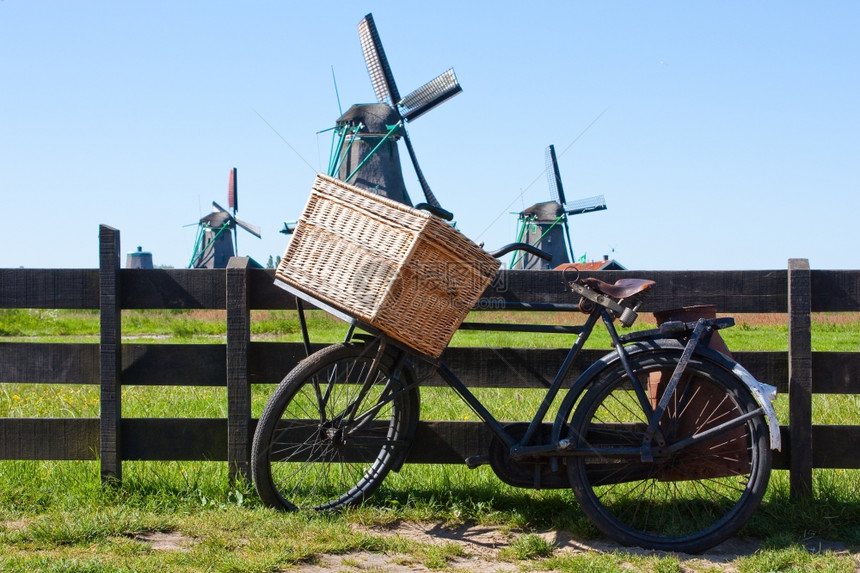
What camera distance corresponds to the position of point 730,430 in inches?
140

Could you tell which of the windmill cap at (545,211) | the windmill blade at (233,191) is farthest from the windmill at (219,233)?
the windmill cap at (545,211)

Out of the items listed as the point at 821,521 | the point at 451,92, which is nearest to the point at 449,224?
the point at 821,521

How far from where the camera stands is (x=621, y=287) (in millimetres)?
3652

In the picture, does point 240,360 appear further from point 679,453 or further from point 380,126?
point 380,126

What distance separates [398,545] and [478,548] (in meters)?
0.39

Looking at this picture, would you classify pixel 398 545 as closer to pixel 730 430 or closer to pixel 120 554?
pixel 120 554

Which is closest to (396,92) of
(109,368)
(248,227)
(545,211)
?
(545,211)

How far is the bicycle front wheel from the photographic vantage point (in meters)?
3.51

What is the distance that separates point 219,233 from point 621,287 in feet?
172

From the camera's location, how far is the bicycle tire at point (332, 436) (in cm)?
373

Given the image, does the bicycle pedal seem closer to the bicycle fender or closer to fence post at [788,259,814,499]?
the bicycle fender

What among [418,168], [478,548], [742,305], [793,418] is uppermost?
[418,168]

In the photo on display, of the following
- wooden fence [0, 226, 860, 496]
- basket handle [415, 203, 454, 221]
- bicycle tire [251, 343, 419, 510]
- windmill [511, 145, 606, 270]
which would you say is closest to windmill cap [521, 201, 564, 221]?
windmill [511, 145, 606, 270]

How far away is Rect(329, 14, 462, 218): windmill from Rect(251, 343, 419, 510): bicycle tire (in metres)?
28.5
